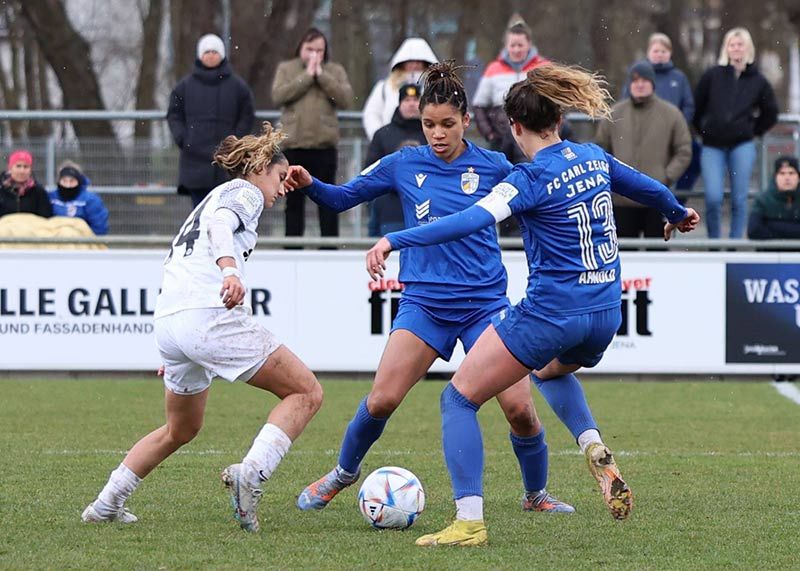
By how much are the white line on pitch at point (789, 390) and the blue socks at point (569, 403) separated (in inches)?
208

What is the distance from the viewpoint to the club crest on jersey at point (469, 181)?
6.82 metres

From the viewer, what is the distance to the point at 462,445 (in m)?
5.95

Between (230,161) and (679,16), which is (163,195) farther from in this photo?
(679,16)

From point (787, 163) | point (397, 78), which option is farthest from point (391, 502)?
point (787, 163)

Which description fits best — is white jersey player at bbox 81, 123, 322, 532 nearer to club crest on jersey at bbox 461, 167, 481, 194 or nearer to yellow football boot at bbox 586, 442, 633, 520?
club crest on jersey at bbox 461, 167, 481, 194

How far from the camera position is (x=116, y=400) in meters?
11.4

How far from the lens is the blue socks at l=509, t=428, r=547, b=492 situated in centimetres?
683

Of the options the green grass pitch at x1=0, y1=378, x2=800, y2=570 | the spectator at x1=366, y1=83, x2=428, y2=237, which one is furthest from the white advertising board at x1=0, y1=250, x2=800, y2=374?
the spectator at x1=366, y1=83, x2=428, y2=237

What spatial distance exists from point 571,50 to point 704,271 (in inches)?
884

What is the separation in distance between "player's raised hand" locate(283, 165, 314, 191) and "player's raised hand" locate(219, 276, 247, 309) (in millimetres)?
890

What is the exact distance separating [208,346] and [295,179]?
3.18ft

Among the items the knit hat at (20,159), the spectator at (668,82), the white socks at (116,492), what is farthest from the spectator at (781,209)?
the white socks at (116,492)

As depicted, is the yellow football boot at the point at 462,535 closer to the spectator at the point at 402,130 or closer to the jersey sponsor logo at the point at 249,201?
the jersey sponsor logo at the point at 249,201

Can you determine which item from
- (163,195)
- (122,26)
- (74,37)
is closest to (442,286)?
(163,195)
